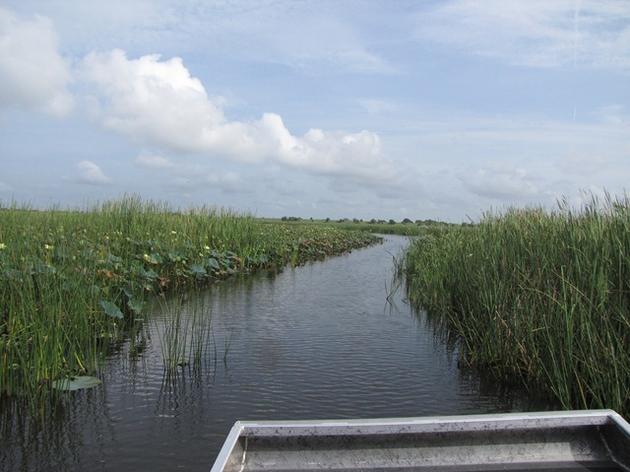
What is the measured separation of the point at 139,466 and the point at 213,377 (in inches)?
89.5

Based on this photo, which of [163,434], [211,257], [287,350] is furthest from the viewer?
[211,257]

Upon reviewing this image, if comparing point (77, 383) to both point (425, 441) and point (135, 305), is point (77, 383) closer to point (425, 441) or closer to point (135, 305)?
point (135, 305)

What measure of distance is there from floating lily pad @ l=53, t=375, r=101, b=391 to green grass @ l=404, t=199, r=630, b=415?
15.9 ft

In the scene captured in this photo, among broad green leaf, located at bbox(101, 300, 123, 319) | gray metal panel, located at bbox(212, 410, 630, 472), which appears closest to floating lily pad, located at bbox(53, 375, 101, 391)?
broad green leaf, located at bbox(101, 300, 123, 319)

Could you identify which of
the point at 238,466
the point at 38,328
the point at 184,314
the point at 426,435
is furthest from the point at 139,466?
the point at 184,314

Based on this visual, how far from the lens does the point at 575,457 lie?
3666mm

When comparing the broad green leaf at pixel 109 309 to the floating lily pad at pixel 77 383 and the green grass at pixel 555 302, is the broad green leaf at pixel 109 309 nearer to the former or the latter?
the floating lily pad at pixel 77 383

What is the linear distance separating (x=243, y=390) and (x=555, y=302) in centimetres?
369

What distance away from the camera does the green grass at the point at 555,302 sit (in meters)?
5.08

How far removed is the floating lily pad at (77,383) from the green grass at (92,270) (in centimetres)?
10

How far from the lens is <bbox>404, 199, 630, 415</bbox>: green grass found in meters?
5.08

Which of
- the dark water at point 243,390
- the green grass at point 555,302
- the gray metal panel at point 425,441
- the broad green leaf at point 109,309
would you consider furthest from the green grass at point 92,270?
the green grass at point 555,302

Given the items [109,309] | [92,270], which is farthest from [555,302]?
[92,270]

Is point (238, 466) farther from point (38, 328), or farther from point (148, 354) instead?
point (148, 354)
